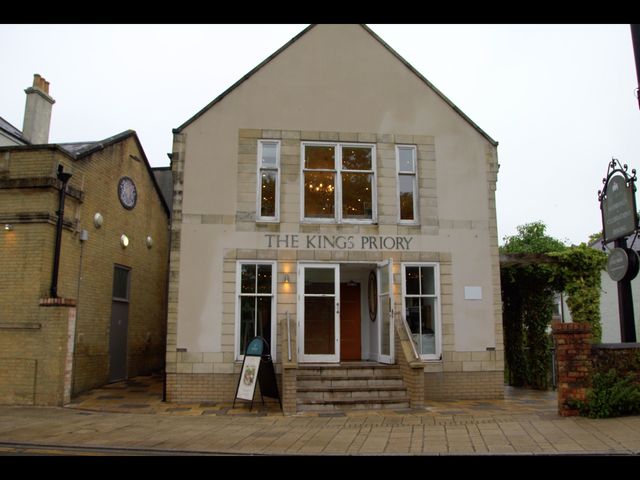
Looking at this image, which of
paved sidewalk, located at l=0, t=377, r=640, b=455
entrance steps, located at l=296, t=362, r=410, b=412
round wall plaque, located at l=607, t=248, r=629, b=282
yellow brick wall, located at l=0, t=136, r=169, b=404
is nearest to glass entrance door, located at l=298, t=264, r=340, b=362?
entrance steps, located at l=296, t=362, r=410, b=412

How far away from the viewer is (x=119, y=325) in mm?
15375

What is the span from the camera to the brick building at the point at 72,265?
1141 centimetres

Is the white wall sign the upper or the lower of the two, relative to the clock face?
lower

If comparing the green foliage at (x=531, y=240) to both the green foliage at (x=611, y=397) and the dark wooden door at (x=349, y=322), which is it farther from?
the green foliage at (x=611, y=397)

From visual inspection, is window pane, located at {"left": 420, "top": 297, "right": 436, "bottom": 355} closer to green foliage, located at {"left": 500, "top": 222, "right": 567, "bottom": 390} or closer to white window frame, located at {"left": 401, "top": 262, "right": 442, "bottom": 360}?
white window frame, located at {"left": 401, "top": 262, "right": 442, "bottom": 360}

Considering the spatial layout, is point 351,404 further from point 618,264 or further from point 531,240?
point 531,240

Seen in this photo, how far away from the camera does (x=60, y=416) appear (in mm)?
9945

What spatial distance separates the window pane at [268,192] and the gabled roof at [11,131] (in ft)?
30.8

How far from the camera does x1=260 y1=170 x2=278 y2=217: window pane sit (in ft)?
41.3

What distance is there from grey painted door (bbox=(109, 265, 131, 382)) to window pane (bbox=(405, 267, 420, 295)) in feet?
25.9

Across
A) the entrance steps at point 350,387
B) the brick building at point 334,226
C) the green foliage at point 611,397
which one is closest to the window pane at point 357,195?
the brick building at point 334,226

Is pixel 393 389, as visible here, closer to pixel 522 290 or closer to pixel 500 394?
pixel 500 394

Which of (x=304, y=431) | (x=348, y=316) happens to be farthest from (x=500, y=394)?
(x=304, y=431)
